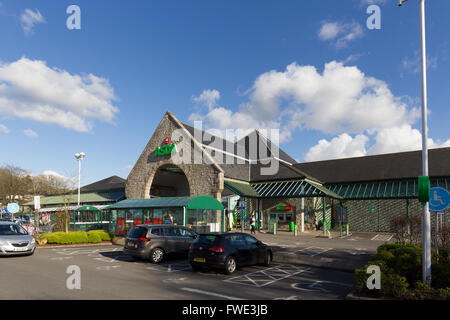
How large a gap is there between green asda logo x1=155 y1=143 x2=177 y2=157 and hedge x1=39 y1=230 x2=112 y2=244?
11594mm

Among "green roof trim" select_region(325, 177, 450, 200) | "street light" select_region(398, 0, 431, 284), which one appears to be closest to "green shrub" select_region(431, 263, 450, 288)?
"street light" select_region(398, 0, 431, 284)

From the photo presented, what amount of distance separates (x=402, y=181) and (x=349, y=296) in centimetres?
2841

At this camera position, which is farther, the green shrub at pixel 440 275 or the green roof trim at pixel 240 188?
the green roof trim at pixel 240 188

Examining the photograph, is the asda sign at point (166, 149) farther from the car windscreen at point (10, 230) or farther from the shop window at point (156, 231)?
the shop window at point (156, 231)

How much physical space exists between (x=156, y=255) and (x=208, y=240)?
3346 millimetres

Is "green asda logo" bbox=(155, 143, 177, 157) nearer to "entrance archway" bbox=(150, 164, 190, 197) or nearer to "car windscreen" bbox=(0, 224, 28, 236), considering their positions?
"entrance archway" bbox=(150, 164, 190, 197)

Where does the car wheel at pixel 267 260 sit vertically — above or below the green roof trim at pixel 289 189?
below

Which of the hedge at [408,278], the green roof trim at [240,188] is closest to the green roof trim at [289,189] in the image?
the green roof trim at [240,188]

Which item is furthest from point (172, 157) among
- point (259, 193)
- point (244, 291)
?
point (244, 291)

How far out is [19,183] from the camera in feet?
174

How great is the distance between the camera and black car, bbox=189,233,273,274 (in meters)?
11.9

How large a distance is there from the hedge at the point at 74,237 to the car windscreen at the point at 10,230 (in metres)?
4.85

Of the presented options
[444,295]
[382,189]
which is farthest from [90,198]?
[444,295]

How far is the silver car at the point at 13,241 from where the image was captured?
14578 millimetres
